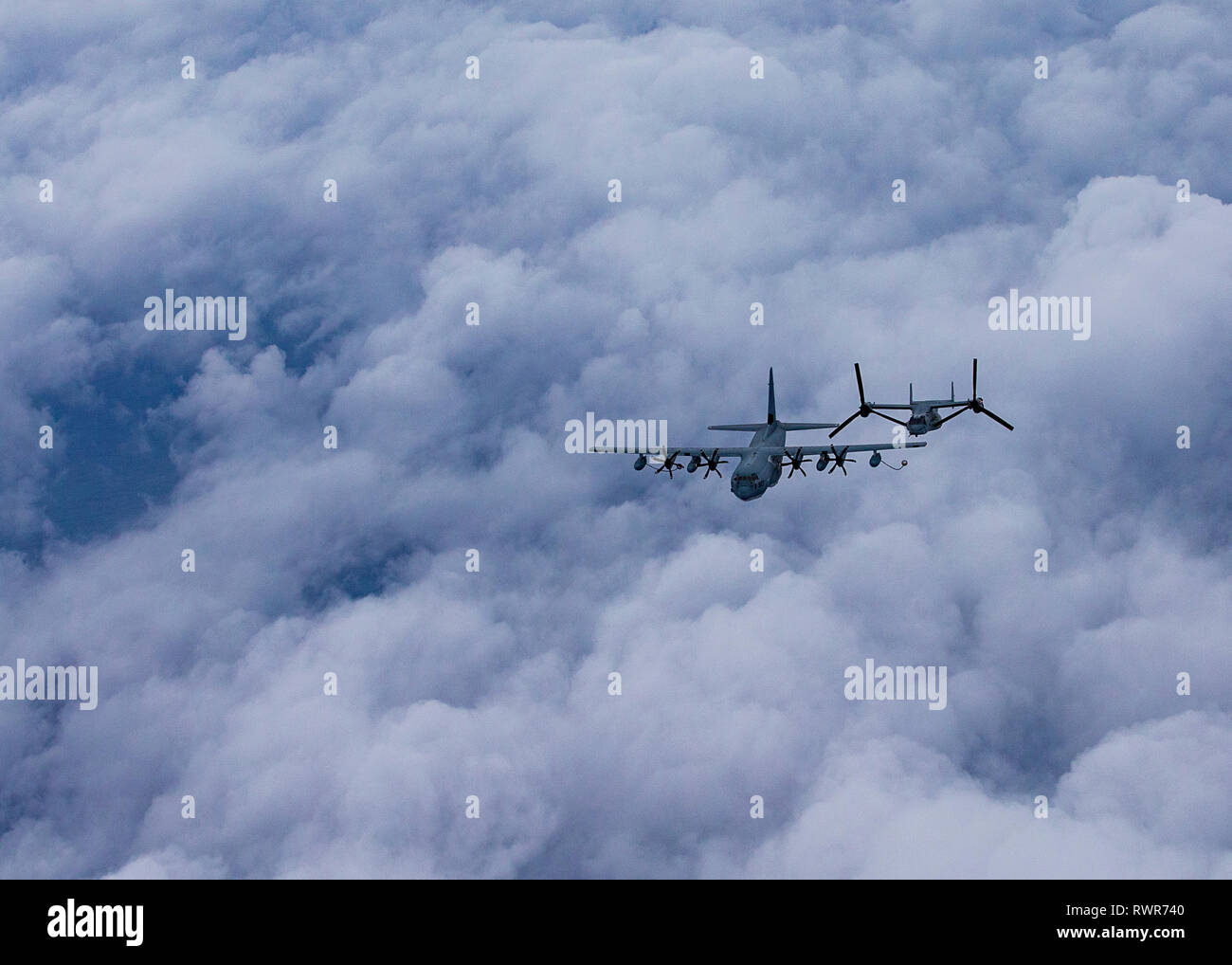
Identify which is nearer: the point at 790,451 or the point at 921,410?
the point at 921,410
